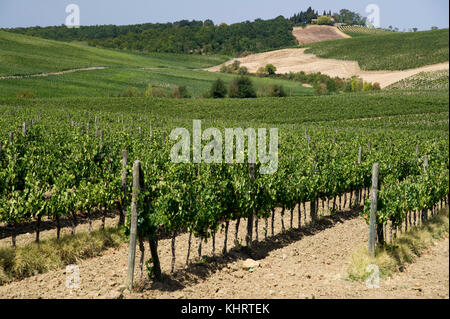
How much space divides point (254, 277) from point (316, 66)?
98787mm

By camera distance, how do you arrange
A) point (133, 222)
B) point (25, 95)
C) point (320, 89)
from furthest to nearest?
1. point (320, 89)
2. point (25, 95)
3. point (133, 222)

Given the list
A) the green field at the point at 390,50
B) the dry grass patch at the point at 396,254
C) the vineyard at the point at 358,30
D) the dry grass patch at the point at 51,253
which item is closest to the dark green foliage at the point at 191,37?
the vineyard at the point at 358,30

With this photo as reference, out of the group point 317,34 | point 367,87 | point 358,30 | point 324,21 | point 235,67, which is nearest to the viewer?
point 367,87

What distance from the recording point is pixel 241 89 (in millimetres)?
67000

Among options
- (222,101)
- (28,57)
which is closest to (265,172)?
(222,101)

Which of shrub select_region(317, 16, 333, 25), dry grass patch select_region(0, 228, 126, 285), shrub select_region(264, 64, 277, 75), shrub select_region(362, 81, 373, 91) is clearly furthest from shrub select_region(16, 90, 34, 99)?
shrub select_region(317, 16, 333, 25)

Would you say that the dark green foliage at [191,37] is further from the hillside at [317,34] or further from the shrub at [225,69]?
the shrub at [225,69]

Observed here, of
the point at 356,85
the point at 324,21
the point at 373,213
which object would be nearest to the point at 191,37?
the point at 324,21

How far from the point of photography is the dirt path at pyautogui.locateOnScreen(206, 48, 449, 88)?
8312cm

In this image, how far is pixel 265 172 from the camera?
11188mm

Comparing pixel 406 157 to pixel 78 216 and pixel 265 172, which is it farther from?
pixel 78 216

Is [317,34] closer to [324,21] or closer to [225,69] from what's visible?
[324,21]

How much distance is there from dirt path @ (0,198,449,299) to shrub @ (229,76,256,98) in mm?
57482

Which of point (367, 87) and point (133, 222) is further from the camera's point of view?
point (367, 87)
